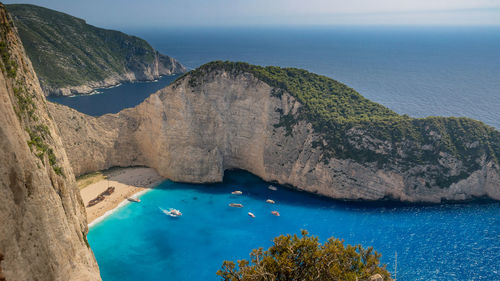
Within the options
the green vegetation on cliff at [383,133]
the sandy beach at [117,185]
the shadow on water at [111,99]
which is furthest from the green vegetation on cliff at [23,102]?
the shadow on water at [111,99]

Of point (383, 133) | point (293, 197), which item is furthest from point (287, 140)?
point (383, 133)

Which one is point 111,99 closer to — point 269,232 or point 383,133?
point 269,232

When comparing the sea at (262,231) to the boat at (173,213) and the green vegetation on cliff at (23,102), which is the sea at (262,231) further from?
the green vegetation on cliff at (23,102)

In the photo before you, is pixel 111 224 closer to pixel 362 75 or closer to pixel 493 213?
pixel 493 213

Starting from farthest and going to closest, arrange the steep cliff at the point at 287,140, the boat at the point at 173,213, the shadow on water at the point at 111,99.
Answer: the shadow on water at the point at 111,99 < the steep cliff at the point at 287,140 < the boat at the point at 173,213

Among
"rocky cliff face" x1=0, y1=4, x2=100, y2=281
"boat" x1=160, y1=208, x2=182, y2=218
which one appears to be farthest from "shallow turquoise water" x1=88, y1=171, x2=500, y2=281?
"rocky cliff face" x1=0, y1=4, x2=100, y2=281

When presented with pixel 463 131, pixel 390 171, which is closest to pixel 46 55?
pixel 390 171

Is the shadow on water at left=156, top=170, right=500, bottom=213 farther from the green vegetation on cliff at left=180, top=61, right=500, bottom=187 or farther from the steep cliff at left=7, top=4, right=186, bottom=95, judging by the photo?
the steep cliff at left=7, top=4, right=186, bottom=95
